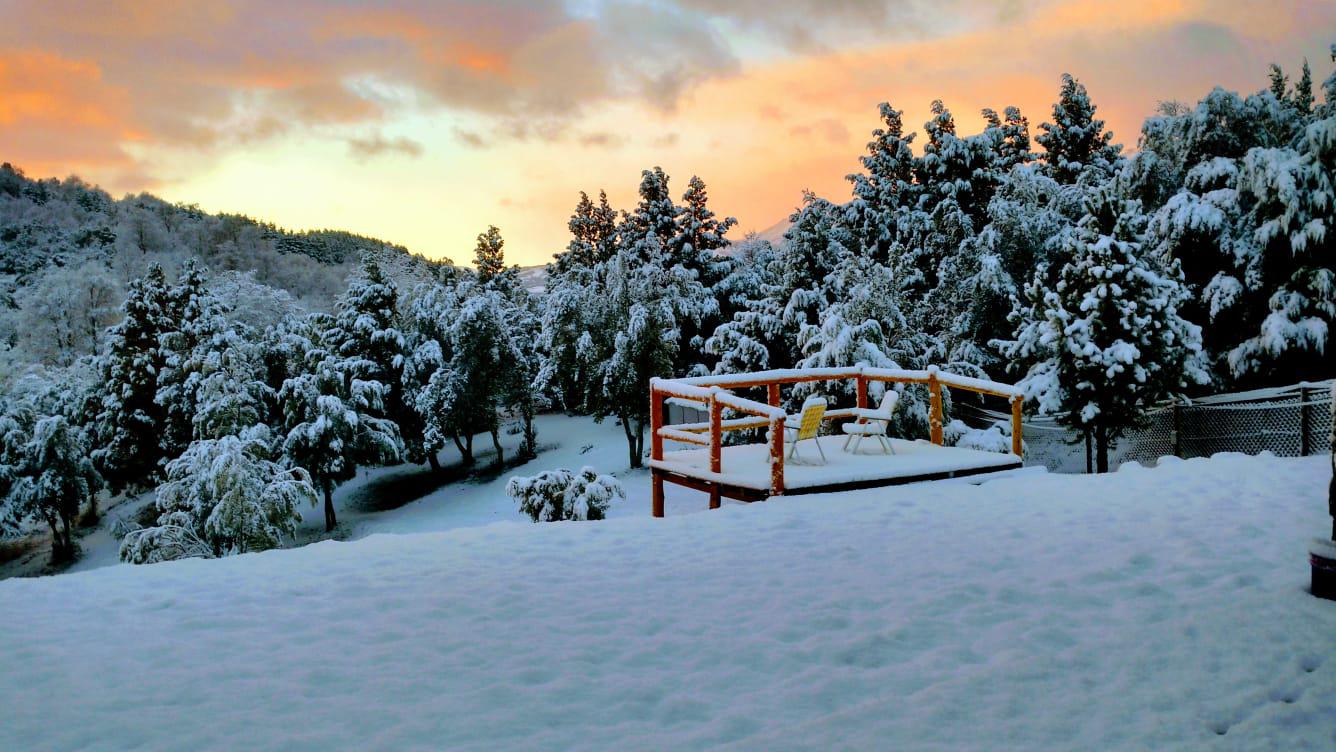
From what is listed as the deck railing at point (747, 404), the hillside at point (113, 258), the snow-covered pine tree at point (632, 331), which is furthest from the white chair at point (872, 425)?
the hillside at point (113, 258)

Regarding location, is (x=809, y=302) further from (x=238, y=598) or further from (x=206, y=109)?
(x=238, y=598)

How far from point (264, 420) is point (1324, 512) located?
30.1 meters

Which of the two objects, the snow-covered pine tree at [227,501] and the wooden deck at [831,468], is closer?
the wooden deck at [831,468]

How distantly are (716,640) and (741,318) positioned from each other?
70.8ft

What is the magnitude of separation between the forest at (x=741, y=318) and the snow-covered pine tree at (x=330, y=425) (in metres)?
0.10

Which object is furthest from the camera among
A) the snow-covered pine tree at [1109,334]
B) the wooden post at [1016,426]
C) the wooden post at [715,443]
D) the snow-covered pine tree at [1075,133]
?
the snow-covered pine tree at [1075,133]

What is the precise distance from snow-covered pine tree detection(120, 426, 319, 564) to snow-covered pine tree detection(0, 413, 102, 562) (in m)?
11.6

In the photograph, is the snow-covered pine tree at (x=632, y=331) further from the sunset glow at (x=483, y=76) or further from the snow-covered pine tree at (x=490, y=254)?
the snow-covered pine tree at (x=490, y=254)

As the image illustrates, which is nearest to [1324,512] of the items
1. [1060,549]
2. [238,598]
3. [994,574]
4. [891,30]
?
[1060,549]

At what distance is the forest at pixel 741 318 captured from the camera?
16.1m

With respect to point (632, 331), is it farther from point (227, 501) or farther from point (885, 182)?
point (227, 501)

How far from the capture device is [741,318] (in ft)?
83.9

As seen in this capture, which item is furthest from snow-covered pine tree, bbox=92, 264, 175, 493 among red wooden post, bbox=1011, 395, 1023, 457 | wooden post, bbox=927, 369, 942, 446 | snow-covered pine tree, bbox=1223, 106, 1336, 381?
snow-covered pine tree, bbox=1223, 106, 1336, 381

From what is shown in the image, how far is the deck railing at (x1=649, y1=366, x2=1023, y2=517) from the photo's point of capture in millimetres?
8172
